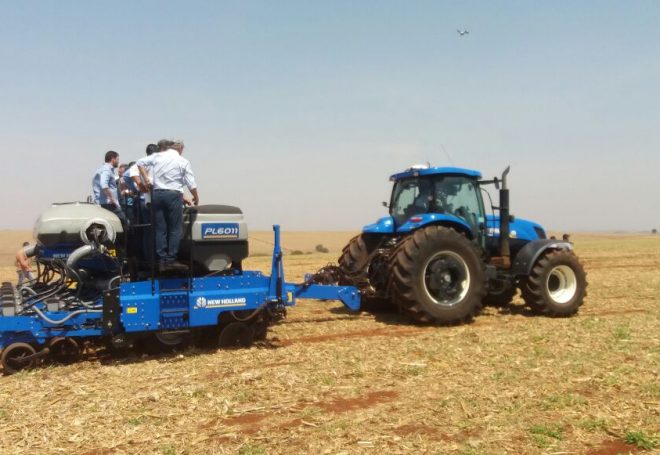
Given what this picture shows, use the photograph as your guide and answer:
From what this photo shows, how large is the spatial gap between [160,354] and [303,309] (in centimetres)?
327

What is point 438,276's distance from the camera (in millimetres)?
7492

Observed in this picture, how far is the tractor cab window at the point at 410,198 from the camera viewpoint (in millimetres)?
8258

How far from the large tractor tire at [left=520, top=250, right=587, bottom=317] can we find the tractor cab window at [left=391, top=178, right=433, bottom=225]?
1.84 metres

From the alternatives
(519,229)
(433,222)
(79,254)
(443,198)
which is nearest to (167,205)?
(79,254)

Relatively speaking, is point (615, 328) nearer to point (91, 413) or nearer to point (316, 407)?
point (316, 407)

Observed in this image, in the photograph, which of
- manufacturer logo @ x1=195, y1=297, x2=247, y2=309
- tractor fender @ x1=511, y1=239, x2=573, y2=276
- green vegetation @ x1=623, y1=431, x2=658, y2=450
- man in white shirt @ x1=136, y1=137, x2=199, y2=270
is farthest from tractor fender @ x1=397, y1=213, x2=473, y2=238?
green vegetation @ x1=623, y1=431, x2=658, y2=450

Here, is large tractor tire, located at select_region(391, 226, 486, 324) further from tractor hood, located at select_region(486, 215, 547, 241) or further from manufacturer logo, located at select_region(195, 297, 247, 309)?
manufacturer logo, located at select_region(195, 297, 247, 309)

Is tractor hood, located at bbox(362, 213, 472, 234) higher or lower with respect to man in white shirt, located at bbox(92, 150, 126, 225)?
lower

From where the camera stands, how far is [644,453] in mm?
3457

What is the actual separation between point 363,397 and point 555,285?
5.13 metres

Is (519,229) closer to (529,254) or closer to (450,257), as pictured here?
(529,254)

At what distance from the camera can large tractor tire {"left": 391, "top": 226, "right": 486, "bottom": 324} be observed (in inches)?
286

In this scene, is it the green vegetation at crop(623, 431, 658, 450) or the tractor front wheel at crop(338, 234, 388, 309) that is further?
the tractor front wheel at crop(338, 234, 388, 309)

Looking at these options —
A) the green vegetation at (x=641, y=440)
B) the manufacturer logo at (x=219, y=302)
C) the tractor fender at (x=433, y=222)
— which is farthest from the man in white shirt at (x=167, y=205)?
the green vegetation at (x=641, y=440)
